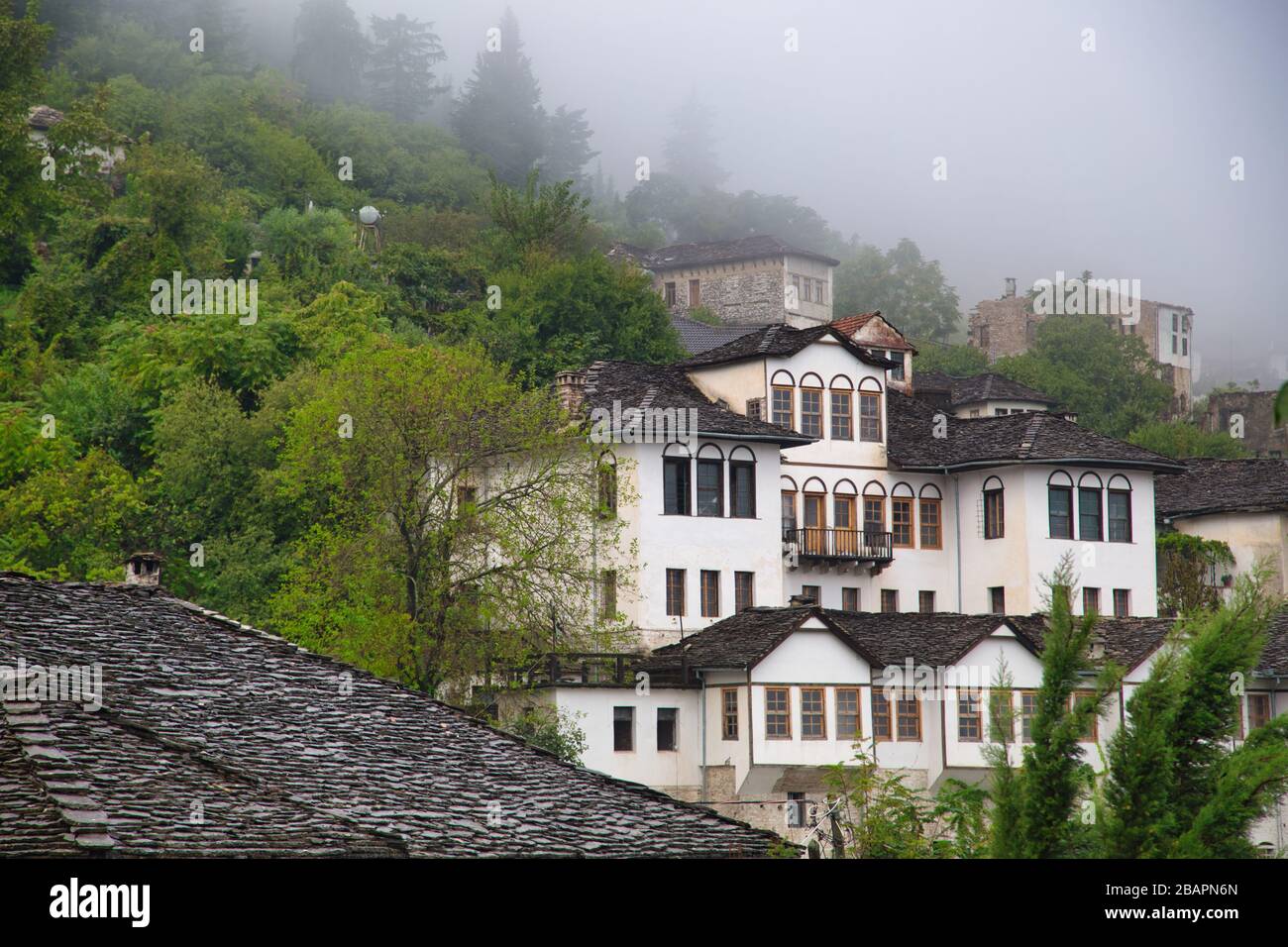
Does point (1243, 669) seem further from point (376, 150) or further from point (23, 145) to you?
point (376, 150)

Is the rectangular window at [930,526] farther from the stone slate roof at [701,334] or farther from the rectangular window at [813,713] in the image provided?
the stone slate roof at [701,334]

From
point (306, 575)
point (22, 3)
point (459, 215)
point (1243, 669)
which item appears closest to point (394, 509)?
point (306, 575)

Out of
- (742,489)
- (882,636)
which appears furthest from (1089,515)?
(742,489)

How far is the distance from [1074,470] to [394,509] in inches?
878

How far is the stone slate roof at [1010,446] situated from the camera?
5353 centimetres

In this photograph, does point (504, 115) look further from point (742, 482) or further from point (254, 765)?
point (254, 765)

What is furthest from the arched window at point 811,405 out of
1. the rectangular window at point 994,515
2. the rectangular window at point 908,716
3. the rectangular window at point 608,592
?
the rectangular window at point 908,716

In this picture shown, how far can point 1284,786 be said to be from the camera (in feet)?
36.3

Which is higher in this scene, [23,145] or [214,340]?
[23,145]

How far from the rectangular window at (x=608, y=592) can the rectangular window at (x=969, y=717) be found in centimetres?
914

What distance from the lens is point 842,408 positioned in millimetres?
54094

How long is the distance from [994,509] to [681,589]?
36.6ft

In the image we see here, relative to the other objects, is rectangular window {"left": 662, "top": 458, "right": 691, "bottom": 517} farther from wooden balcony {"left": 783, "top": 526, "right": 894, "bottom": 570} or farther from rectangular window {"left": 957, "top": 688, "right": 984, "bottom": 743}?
rectangular window {"left": 957, "top": 688, "right": 984, "bottom": 743}
